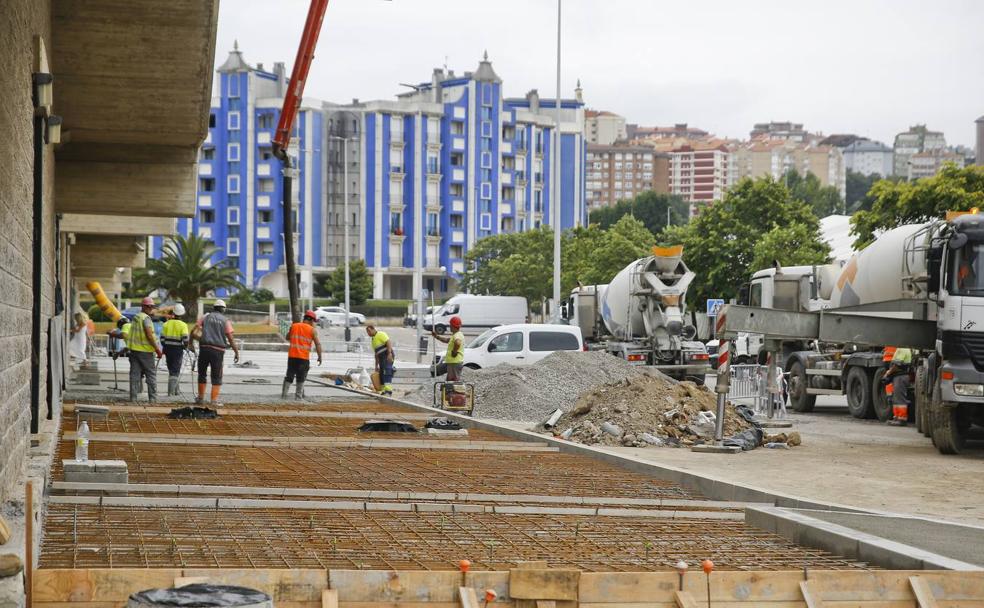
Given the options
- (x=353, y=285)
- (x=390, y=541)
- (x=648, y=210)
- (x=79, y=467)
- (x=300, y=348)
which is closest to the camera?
(x=390, y=541)

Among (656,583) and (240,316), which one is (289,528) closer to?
(656,583)

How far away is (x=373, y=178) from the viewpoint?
11112 cm

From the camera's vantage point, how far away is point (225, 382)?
29766 mm

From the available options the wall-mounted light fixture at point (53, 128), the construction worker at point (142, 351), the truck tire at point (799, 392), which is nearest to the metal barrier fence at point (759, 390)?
the truck tire at point (799, 392)

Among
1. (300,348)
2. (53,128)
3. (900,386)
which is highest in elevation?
(53,128)

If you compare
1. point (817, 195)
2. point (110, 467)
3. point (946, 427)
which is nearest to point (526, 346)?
point (946, 427)

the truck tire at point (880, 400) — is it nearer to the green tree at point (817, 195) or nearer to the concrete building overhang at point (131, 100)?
the concrete building overhang at point (131, 100)

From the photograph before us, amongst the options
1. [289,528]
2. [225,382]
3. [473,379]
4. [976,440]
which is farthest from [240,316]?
[289,528]

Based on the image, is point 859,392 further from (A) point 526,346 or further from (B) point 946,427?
(B) point 946,427

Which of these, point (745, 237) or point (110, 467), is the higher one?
point (745, 237)

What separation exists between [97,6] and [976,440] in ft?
47.5

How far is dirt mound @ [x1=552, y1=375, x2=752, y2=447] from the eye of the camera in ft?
61.9

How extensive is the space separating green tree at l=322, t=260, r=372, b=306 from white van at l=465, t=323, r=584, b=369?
71.3 m

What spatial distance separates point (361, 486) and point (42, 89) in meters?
4.21
